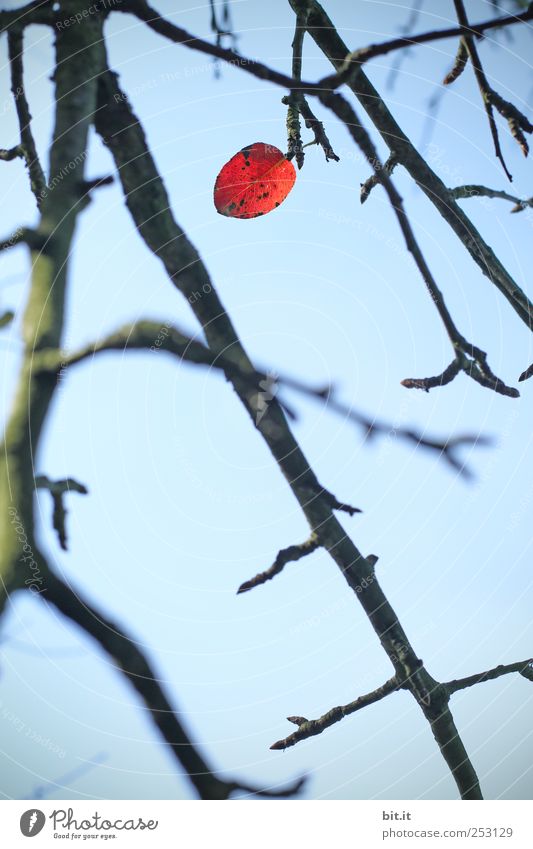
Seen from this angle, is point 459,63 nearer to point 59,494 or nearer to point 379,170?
point 379,170

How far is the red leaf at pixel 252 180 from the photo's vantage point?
3.39 feet

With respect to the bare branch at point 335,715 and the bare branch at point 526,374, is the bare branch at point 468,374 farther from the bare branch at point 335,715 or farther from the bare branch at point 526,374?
the bare branch at point 335,715

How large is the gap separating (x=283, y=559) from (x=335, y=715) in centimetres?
34

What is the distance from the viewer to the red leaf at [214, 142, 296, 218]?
103 cm

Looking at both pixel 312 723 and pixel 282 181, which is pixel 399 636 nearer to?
pixel 312 723

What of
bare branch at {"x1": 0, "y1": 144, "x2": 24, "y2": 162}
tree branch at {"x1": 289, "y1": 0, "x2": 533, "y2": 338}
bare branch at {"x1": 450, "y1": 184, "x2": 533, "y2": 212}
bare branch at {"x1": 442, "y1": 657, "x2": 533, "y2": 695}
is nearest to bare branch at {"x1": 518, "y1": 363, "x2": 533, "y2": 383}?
tree branch at {"x1": 289, "y1": 0, "x2": 533, "y2": 338}

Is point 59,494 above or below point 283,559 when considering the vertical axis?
above

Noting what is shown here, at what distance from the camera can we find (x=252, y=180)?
1042 mm

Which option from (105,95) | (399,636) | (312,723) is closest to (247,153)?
(105,95)

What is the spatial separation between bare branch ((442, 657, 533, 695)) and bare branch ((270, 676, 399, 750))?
0.32 ft

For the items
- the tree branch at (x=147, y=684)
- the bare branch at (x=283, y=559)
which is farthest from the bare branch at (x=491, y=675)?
the tree branch at (x=147, y=684)
